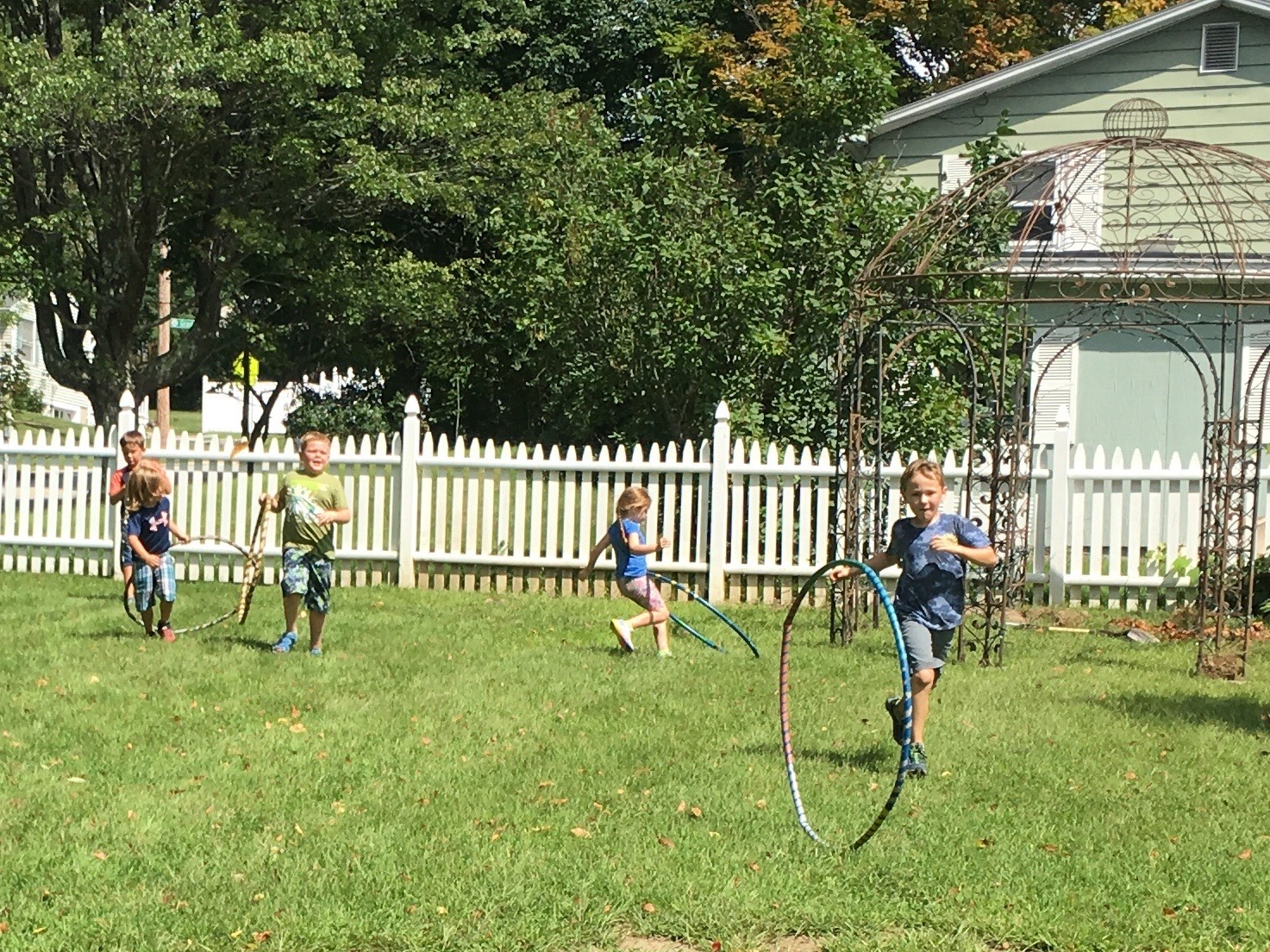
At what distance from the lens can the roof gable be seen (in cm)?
1695

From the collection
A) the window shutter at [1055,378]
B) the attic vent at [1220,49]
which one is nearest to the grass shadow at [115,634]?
the window shutter at [1055,378]

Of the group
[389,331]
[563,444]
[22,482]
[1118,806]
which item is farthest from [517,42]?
[1118,806]

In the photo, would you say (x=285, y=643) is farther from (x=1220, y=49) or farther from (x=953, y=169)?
(x=1220, y=49)

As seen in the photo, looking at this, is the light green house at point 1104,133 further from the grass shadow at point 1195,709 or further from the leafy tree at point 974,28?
the grass shadow at point 1195,709

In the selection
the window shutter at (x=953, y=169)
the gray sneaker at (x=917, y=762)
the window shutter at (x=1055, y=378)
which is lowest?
the gray sneaker at (x=917, y=762)

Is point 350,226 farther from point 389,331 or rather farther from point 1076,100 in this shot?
point 1076,100

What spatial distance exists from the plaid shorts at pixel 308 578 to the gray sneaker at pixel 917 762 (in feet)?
14.0

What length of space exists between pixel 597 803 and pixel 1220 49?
14.7 m

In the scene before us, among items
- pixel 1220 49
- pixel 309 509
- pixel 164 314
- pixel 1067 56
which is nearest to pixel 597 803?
pixel 309 509

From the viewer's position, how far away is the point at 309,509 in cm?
935

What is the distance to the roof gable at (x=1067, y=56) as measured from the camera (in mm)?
16953

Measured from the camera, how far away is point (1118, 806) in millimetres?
5988

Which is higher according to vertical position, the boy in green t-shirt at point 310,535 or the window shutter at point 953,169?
the window shutter at point 953,169

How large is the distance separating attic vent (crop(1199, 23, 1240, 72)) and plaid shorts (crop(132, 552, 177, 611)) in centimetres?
1340
